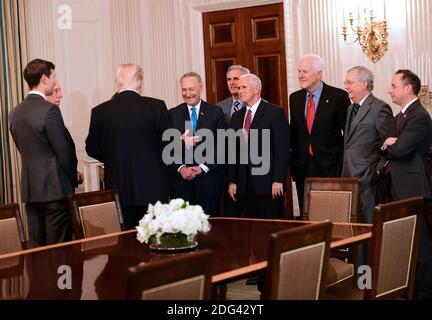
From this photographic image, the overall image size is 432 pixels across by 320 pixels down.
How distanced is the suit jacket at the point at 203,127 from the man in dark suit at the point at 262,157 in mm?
184

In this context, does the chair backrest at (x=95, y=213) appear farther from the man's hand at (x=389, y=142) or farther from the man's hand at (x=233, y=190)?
the man's hand at (x=389, y=142)

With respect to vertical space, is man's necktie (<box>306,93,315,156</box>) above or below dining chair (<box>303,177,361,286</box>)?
above

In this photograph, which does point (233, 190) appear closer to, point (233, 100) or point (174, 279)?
point (233, 100)

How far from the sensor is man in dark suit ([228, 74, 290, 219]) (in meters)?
5.68

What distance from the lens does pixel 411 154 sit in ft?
17.1

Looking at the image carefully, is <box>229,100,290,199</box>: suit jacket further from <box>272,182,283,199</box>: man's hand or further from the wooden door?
the wooden door

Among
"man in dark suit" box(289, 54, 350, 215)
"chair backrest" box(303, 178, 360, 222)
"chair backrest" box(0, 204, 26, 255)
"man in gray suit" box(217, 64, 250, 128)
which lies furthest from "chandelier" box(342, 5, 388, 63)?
"chair backrest" box(0, 204, 26, 255)

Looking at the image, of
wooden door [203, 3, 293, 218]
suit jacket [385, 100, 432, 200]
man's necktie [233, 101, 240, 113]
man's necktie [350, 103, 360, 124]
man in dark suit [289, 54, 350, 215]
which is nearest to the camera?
suit jacket [385, 100, 432, 200]

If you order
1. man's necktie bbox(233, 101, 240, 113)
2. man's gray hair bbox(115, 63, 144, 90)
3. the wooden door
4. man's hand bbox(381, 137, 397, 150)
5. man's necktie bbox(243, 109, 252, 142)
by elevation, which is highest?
the wooden door

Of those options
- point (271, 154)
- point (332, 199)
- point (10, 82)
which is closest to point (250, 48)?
point (10, 82)

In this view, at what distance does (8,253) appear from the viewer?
401 cm

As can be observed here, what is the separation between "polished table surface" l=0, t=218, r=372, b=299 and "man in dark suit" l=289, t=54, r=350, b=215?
1.51m

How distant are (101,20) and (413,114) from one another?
4666 millimetres

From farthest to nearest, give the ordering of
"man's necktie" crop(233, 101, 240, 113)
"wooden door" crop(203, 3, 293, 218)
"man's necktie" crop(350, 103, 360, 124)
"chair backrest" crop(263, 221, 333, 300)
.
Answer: "wooden door" crop(203, 3, 293, 218), "man's necktie" crop(233, 101, 240, 113), "man's necktie" crop(350, 103, 360, 124), "chair backrest" crop(263, 221, 333, 300)
